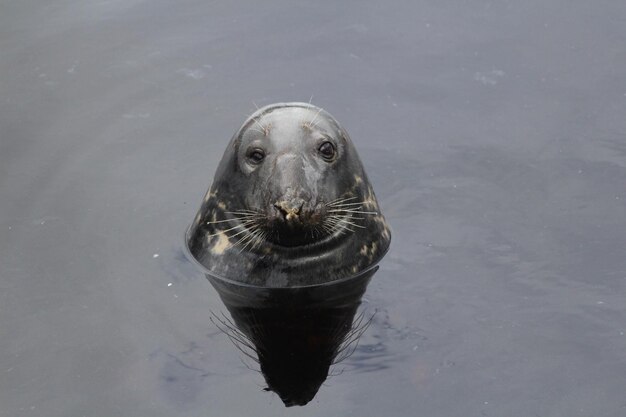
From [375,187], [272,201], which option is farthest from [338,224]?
[375,187]

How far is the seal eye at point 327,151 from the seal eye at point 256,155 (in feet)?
1.48

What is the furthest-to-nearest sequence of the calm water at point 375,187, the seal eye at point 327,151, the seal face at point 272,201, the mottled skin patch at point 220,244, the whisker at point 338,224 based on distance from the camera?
the mottled skin patch at point 220,244, the seal eye at point 327,151, the whisker at point 338,224, the seal face at point 272,201, the calm water at point 375,187

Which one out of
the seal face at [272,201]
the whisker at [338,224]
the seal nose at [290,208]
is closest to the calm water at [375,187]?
the seal face at [272,201]

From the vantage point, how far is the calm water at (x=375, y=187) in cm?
988

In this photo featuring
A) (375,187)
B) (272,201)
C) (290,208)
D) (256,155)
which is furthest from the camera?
(375,187)

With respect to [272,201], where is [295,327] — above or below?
below

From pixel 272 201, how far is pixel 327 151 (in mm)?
803

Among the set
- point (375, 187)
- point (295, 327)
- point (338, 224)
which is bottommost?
point (375, 187)

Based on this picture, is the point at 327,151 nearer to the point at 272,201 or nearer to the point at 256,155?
the point at 256,155

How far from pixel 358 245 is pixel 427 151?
2.25 m

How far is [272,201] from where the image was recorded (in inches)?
414

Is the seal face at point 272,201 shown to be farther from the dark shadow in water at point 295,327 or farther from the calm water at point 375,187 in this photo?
the calm water at point 375,187

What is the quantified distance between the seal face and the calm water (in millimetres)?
356

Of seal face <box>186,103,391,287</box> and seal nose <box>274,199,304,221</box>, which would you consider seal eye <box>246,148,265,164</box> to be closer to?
seal face <box>186,103,391,287</box>
